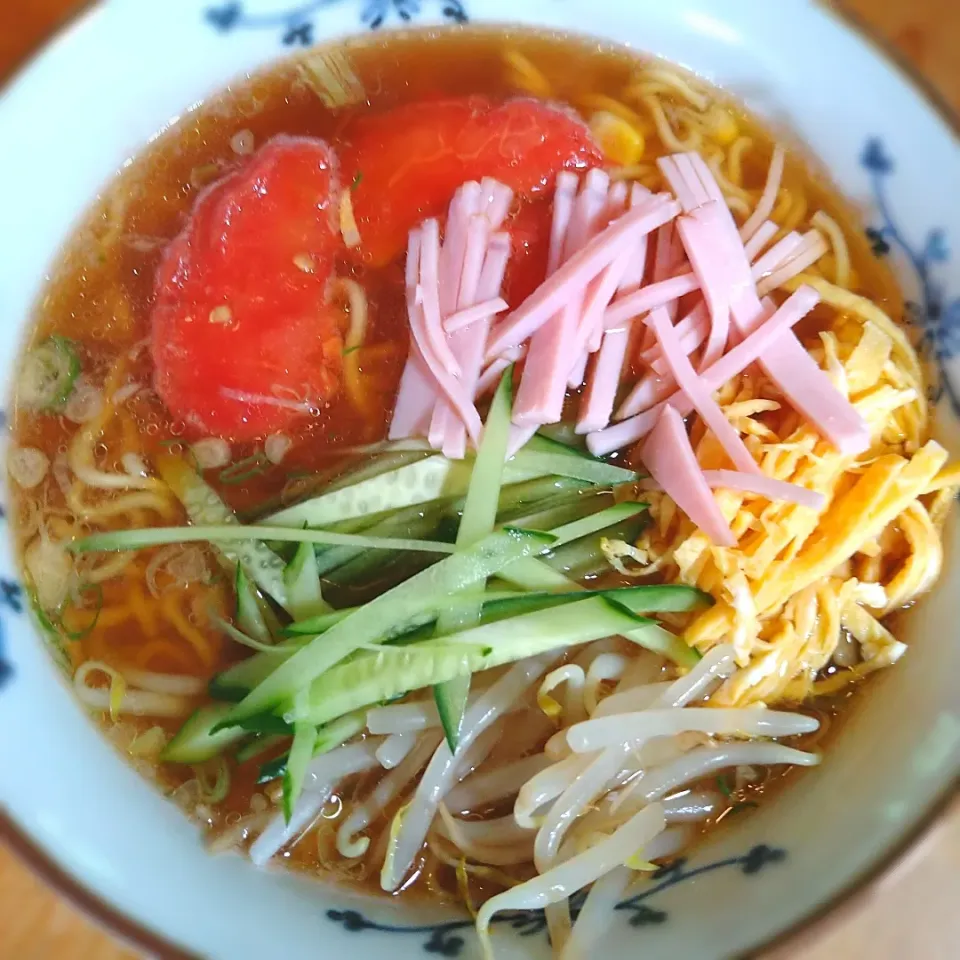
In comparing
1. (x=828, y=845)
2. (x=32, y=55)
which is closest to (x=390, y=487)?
(x=828, y=845)

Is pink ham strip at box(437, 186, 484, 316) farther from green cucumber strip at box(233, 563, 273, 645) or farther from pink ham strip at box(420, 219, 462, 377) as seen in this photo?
green cucumber strip at box(233, 563, 273, 645)

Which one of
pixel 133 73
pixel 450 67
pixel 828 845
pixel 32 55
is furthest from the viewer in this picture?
pixel 450 67

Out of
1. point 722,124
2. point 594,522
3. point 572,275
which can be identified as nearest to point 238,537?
point 594,522

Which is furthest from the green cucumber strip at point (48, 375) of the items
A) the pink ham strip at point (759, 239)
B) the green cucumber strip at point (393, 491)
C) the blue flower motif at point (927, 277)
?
the blue flower motif at point (927, 277)

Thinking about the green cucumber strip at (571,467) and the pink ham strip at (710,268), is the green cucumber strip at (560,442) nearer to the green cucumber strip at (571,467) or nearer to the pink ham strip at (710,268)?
the green cucumber strip at (571,467)

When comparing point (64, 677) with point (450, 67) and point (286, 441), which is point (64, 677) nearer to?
point (286, 441)

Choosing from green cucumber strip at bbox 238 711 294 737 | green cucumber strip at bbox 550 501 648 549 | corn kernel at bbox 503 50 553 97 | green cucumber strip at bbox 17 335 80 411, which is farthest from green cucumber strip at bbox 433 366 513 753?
green cucumber strip at bbox 17 335 80 411
